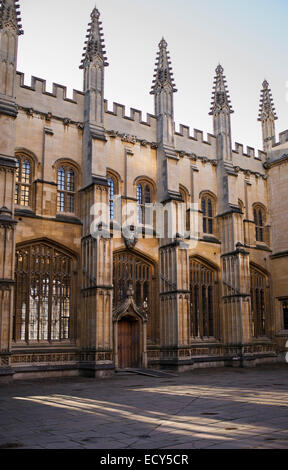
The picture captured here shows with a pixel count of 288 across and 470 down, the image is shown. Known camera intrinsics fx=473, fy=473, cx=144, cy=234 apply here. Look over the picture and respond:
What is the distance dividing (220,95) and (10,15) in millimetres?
13532

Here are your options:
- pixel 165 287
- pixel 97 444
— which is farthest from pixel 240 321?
pixel 97 444

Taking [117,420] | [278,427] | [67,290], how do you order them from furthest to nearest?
[67,290], [117,420], [278,427]

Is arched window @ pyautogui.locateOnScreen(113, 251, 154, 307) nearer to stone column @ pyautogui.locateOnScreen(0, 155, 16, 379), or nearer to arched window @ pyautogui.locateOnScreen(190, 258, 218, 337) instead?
arched window @ pyautogui.locateOnScreen(190, 258, 218, 337)

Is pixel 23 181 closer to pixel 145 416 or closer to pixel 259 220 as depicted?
pixel 145 416

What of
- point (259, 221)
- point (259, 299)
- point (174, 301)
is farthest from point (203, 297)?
point (259, 221)

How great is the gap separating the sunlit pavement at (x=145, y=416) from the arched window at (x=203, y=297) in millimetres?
9282

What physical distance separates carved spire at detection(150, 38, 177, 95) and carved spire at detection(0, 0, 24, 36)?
8224 mm

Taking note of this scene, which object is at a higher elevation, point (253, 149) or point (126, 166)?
point (253, 149)

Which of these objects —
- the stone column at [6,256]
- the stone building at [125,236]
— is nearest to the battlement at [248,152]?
the stone building at [125,236]

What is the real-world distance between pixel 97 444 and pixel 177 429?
175 cm

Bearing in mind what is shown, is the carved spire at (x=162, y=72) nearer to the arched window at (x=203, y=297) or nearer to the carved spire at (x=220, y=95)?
the carved spire at (x=220, y=95)

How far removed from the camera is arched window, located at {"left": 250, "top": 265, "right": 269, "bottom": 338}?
29155 mm

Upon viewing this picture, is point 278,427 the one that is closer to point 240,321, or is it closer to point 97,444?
point 97,444

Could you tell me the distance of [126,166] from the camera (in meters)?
24.9
